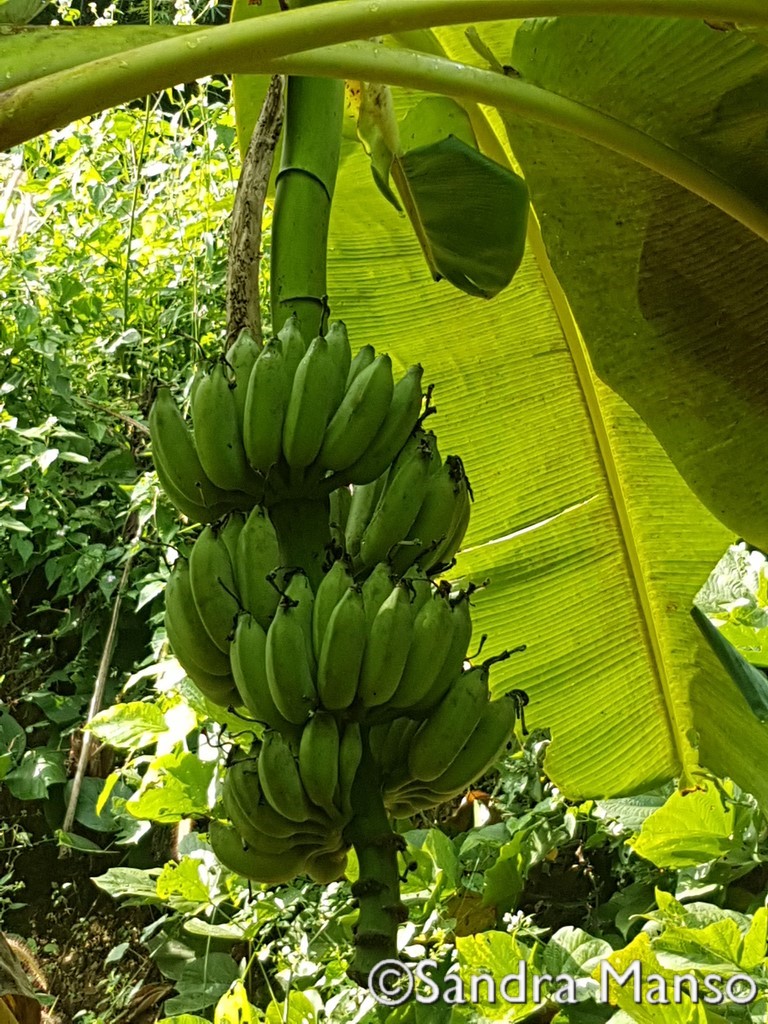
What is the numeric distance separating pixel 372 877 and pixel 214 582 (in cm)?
19

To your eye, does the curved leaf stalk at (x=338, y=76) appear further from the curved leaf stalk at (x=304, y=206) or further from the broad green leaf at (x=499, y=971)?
the broad green leaf at (x=499, y=971)

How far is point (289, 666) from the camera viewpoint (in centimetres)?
56

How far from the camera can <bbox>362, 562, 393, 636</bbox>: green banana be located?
57cm

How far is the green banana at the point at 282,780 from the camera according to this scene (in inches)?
21.8

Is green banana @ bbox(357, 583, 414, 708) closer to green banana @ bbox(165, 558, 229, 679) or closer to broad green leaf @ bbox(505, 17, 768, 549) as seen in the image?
green banana @ bbox(165, 558, 229, 679)

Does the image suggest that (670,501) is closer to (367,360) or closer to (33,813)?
(367,360)

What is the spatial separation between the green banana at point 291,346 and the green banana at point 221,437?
1.8 inches

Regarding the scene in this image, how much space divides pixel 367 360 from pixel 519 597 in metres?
0.47

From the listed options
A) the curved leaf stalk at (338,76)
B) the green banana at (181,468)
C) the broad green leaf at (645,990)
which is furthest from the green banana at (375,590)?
the broad green leaf at (645,990)

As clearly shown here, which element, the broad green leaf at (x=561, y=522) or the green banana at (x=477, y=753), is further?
the broad green leaf at (x=561, y=522)

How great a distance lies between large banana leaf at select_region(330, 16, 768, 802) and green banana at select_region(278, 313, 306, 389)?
16.4 inches

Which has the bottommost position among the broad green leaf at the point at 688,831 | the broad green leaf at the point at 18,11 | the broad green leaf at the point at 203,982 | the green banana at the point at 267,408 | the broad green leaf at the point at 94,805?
the broad green leaf at the point at 203,982

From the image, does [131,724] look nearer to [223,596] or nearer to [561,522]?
[561,522]

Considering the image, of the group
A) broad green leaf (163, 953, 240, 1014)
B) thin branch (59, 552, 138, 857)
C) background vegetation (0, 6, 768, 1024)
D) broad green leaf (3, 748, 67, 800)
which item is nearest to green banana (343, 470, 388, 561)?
background vegetation (0, 6, 768, 1024)
